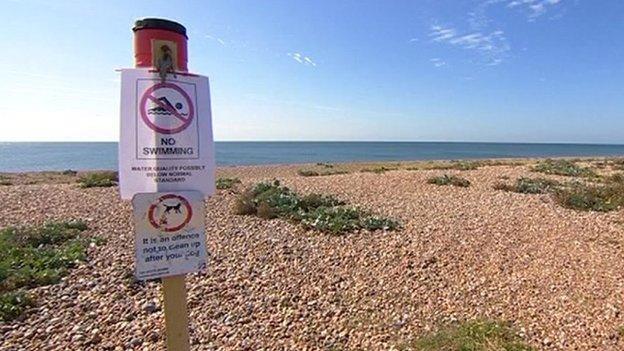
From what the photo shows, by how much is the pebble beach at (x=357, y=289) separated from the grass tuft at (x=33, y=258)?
18cm

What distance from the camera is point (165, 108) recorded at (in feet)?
5.10

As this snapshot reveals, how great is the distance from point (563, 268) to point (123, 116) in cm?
563

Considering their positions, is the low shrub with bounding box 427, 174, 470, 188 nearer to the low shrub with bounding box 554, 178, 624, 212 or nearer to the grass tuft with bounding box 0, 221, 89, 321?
the low shrub with bounding box 554, 178, 624, 212

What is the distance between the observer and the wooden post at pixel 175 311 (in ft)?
5.40

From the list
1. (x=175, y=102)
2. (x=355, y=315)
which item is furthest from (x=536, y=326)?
(x=175, y=102)

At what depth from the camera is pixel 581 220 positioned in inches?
308

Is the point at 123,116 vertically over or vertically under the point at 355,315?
over

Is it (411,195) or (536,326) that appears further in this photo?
(411,195)

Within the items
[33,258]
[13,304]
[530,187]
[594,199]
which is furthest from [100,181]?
[594,199]

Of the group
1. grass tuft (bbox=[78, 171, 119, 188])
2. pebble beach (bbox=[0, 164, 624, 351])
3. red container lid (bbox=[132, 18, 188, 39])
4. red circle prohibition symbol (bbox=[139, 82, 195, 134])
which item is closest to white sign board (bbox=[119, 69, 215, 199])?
red circle prohibition symbol (bbox=[139, 82, 195, 134])

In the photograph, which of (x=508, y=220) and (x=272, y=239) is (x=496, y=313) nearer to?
(x=272, y=239)

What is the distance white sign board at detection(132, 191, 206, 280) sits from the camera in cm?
157

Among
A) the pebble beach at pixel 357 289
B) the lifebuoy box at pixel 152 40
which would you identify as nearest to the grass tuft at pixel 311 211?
the pebble beach at pixel 357 289

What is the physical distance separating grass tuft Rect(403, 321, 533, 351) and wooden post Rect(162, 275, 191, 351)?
87.0 inches
